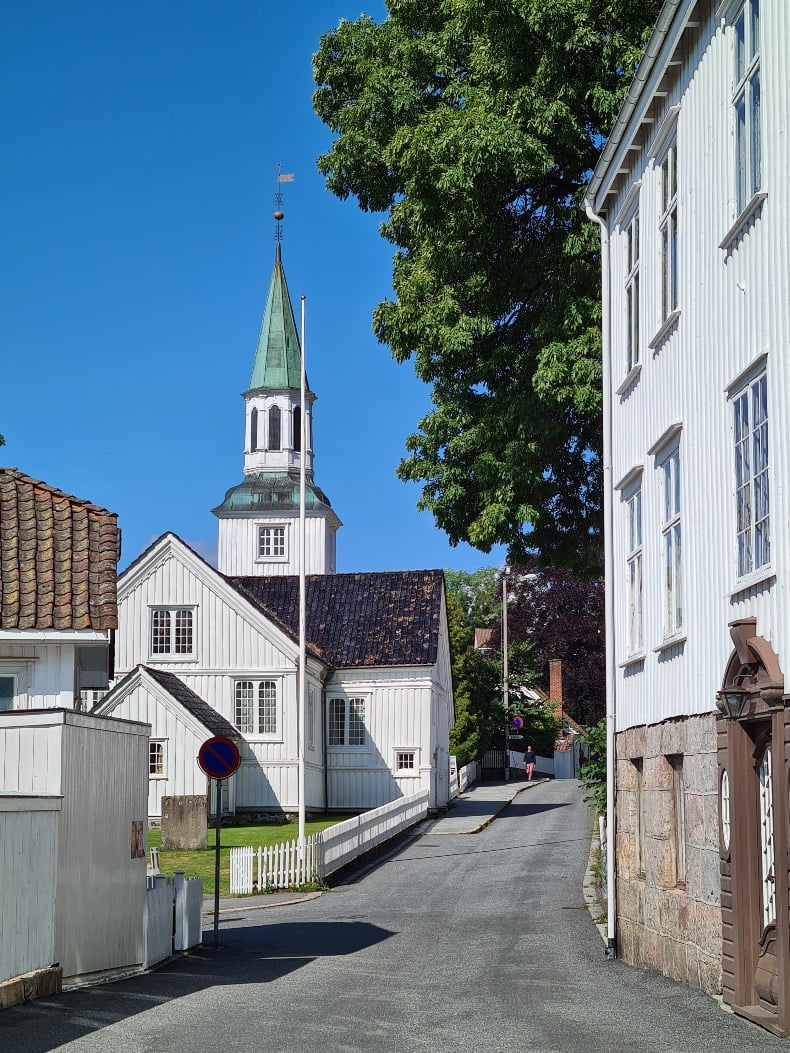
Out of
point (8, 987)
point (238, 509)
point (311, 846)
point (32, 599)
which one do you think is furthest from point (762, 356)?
point (238, 509)

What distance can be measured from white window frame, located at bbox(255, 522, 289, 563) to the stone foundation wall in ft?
179

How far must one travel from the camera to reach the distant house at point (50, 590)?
56.9ft

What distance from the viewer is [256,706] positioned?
1688 inches

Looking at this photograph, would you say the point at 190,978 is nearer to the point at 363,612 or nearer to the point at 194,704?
the point at 194,704

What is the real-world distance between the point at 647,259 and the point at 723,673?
5.49 m

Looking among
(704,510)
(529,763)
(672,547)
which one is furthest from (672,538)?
(529,763)

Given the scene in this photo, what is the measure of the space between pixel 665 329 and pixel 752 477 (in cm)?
345

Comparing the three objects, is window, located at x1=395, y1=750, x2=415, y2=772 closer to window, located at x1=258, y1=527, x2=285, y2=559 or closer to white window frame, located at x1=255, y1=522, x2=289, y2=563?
white window frame, located at x1=255, y1=522, x2=289, y2=563

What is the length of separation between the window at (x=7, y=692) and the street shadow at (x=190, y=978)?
3715mm

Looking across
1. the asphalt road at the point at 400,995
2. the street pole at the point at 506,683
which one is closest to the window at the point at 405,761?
the street pole at the point at 506,683

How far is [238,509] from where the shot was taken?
7288 cm

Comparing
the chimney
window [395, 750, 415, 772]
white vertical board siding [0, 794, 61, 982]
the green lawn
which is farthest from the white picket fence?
the chimney

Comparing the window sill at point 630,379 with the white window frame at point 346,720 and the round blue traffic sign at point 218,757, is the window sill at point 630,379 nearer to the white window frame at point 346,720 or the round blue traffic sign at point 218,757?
the round blue traffic sign at point 218,757

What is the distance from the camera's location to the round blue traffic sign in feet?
63.0
